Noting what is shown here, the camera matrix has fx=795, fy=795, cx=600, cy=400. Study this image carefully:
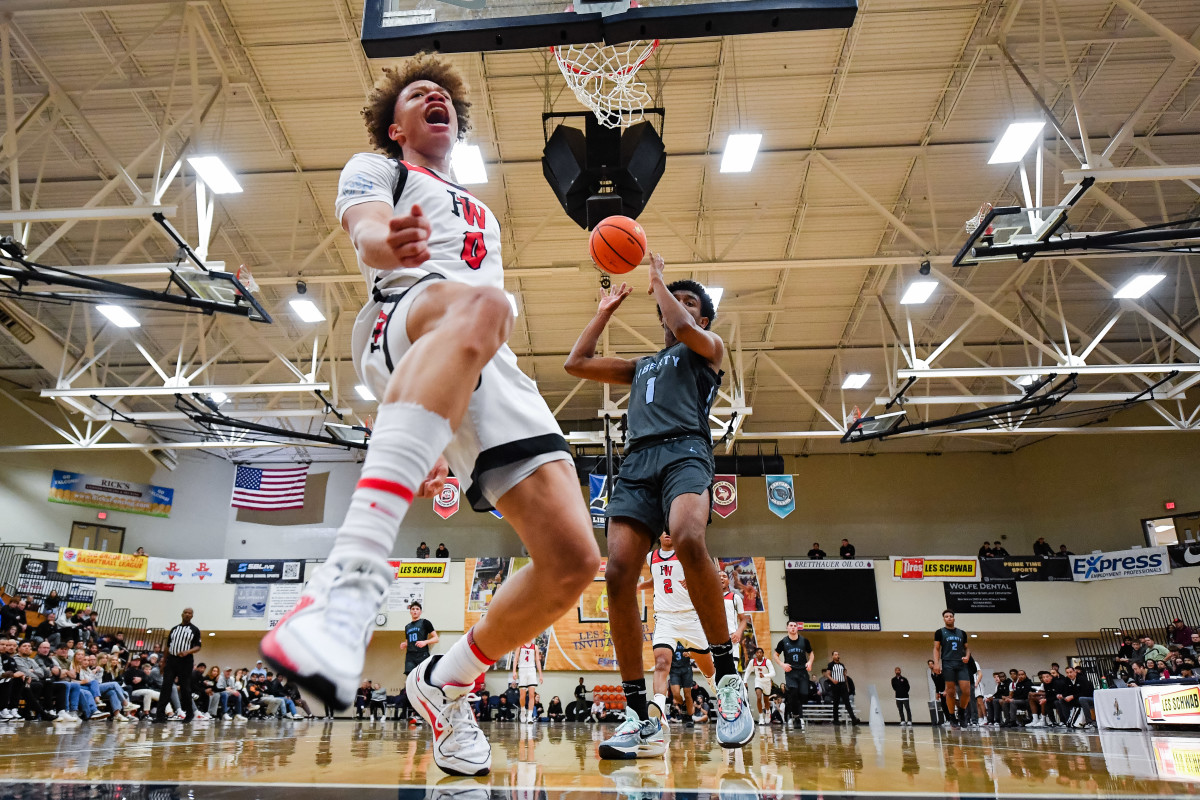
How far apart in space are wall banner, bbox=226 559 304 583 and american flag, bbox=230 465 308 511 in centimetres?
149

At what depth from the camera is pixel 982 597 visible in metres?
20.6

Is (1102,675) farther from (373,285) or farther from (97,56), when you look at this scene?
(97,56)

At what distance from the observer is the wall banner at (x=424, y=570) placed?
20.7m

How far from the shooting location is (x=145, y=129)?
1218cm

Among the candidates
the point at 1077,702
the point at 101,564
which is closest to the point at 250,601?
the point at 101,564

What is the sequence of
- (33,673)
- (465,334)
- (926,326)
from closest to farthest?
(465,334) → (33,673) → (926,326)

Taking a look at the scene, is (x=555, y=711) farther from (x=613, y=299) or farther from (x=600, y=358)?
(x=613, y=299)

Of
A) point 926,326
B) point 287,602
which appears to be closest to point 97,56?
point 287,602

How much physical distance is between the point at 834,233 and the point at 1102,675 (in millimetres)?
12175

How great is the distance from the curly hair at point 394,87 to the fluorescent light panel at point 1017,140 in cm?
943

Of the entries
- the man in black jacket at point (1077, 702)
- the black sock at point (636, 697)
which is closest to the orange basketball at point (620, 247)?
the black sock at point (636, 697)

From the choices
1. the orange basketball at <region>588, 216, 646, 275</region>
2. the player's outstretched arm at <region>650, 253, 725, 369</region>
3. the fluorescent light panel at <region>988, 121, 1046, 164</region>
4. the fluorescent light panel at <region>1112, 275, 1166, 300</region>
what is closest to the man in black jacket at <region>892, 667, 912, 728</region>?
the fluorescent light panel at <region>1112, 275, 1166, 300</region>

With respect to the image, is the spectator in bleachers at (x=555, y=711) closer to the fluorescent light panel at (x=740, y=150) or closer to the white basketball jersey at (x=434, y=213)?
the fluorescent light panel at (x=740, y=150)

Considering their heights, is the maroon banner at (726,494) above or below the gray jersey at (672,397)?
above
